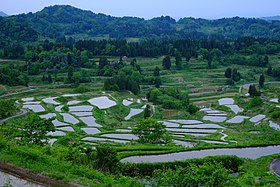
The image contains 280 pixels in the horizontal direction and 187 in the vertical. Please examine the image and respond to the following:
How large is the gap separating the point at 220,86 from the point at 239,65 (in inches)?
751

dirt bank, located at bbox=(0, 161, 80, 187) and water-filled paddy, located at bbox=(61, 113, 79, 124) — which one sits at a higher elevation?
dirt bank, located at bbox=(0, 161, 80, 187)

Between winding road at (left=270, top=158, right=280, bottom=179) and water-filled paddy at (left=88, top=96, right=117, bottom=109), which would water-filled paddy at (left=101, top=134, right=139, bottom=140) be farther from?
water-filled paddy at (left=88, top=96, right=117, bottom=109)

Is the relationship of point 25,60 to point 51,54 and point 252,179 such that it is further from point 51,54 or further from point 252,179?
point 252,179

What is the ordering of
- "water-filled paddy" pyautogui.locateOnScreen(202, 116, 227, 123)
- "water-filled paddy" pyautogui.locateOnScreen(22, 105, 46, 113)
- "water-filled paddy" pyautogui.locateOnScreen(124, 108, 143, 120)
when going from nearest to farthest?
"water-filled paddy" pyautogui.locateOnScreen(202, 116, 227, 123) → "water-filled paddy" pyautogui.locateOnScreen(22, 105, 46, 113) → "water-filled paddy" pyautogui.locateOnScreen(124, 108, 143, 120)

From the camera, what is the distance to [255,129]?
91.6 feet

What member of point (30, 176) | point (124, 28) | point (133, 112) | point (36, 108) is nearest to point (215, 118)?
point (133, 112)

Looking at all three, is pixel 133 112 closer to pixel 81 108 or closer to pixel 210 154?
pixel 81 108

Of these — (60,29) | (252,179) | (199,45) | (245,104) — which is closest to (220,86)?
(245,104)

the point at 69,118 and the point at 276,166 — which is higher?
the point at 276,166

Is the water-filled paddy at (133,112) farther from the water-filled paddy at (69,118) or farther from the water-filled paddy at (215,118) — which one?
the water-filled paddy at (215,118)

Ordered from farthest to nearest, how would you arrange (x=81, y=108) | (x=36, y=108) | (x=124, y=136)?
(x=81, y=108), (x=36, y=108), (x=124, y=136)

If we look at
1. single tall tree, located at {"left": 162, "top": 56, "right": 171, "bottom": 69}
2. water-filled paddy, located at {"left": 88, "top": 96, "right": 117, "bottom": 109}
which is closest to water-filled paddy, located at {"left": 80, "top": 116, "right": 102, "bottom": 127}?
water-filled paddy, located at {"left": 88, "top": 96, "right": 117, "bottom": 109}

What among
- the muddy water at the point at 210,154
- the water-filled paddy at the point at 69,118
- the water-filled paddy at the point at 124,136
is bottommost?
the water-filled paddy at the point at 69,118

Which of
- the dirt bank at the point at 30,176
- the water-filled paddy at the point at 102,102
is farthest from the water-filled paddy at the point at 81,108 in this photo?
the dirt bank at the point at 30,176
